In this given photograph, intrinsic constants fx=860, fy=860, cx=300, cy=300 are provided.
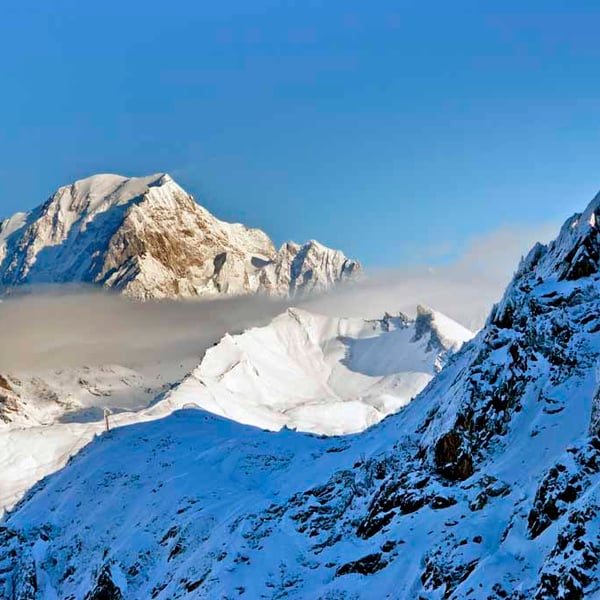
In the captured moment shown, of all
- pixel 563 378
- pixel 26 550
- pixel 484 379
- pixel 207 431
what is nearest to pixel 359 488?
pixel 484 379

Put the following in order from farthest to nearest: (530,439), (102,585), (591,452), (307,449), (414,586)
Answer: (307,449) < (102,585) < (530,439) < (414,586) < (591,452)

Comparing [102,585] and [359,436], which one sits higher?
[359,436]

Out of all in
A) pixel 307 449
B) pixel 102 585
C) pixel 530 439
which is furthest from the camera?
pixel 307 449

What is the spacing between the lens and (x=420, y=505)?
4484cm

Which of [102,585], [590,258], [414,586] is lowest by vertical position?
[102,585]

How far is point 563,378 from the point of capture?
1785 inches

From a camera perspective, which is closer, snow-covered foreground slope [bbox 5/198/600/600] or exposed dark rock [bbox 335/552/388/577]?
snow-covered foreground slope [bbox 5/198/600/600]

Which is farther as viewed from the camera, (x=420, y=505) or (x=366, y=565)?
(x=420, y=505)

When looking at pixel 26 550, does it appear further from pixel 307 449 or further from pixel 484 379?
pixel 484 379

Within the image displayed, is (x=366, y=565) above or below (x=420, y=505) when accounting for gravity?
below

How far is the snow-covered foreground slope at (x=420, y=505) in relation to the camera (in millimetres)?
35031

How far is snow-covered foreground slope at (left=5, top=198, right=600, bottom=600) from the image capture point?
35031 millimetres

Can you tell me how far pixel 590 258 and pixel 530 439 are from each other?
1287cm

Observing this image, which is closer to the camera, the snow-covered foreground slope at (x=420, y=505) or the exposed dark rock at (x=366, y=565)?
the snow-covered foreground slope at (x=420, y=505)
